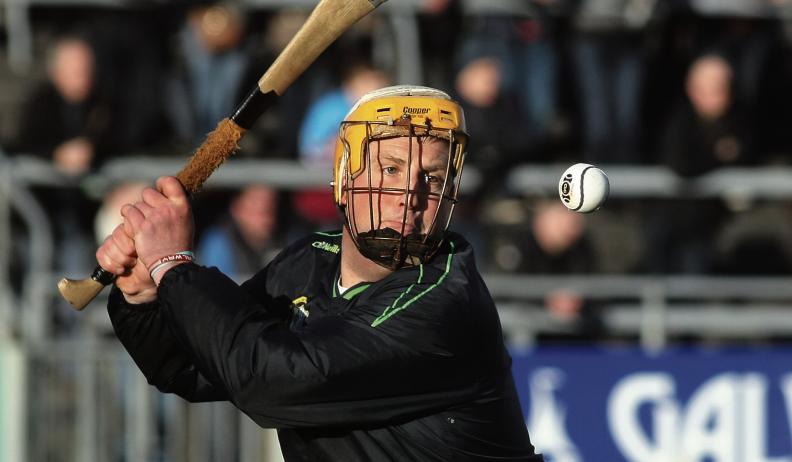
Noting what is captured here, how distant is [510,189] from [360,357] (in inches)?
225

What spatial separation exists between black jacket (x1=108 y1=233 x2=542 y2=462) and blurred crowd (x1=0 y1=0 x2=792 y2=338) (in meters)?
4.58

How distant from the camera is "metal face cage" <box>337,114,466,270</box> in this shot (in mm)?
3961

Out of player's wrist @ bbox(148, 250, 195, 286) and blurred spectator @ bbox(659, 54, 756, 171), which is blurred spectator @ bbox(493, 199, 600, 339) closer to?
blurred spectator @ bbox(659, 54, 756, 171)

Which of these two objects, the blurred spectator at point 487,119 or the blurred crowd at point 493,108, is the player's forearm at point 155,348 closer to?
the blurred crowd at point 493,108

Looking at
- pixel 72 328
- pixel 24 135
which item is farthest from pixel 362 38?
pixel 72 328

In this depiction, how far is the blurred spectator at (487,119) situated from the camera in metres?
9.12

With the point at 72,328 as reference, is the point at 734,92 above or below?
above

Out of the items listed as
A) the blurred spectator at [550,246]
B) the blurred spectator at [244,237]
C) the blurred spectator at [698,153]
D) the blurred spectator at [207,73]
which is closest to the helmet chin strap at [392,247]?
the blurred spectator at [244,237]

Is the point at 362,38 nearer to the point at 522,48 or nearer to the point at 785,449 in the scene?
the point at 522,48

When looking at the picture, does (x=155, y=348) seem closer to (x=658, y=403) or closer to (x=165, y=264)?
(x=165, y=264)

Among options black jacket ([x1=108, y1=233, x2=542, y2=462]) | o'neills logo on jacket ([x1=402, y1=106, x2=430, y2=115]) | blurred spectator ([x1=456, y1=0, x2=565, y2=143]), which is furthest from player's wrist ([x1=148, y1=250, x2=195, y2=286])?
blurred spectator ([x1=456, y1=0, x2=565, y2=143])

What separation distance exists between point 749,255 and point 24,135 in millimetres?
5100

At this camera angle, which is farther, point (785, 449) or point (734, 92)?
point (734, 92)

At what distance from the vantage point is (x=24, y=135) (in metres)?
9.02
